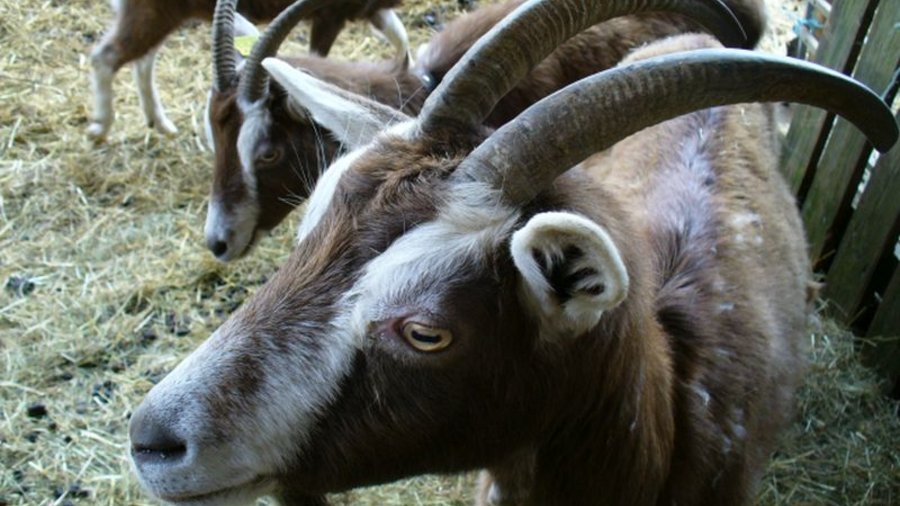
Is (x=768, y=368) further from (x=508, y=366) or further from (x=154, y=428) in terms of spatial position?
(x=154, y=428)

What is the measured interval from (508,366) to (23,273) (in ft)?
14.7

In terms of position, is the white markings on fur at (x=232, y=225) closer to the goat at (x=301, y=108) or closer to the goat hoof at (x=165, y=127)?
the goat at (x=301, y=108)

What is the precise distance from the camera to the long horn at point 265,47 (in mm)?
4891

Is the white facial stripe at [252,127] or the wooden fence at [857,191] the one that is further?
the white facial stripe at [252,127]

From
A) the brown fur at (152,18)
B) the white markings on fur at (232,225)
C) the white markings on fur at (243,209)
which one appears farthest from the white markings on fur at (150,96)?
the white markings on fur at (232,225)

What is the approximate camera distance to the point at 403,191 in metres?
2.35

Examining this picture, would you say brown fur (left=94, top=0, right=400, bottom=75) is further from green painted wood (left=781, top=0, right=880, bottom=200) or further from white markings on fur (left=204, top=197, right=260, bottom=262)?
green painted wood (left=781, top=0, right=880, bottom=200)

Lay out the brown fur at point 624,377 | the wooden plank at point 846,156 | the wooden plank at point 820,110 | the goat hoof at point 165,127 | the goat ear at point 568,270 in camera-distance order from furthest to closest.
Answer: the goat hoof at point 165,127 → the wooden plank at point 820,110 → the wooden plank at point 846,156 → the brown fur at point 624,377 → the goat ear at point 568,270

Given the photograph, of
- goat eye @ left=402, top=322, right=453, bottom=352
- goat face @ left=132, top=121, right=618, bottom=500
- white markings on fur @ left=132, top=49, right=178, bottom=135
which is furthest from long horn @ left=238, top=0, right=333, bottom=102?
goat eye @ left=402, top=322, right=453, bottom=352

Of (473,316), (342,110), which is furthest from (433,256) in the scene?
(342,110)

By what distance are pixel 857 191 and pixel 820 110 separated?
54 centimetres

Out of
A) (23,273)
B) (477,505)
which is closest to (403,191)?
(477,505)

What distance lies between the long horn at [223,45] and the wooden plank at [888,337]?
4.01 meters

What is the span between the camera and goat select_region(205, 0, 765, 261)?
5.14 meters
